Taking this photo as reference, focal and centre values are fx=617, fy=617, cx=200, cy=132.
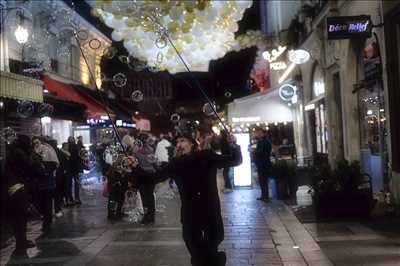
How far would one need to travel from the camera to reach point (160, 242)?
31.6 feet

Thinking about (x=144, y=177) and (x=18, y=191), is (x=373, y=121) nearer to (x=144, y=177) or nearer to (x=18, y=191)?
(x=18, y=191)

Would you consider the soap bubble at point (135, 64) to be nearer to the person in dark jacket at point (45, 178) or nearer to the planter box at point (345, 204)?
the person in dark jacket at point (45, 178)

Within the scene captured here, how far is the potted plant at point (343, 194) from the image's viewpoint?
10961 millimetres

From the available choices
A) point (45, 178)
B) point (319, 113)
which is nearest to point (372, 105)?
point (319, 113)

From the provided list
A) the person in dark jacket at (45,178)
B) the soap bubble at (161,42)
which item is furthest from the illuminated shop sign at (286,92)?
the person in dark jacket at (45,178)

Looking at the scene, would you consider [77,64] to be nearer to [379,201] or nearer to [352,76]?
[352,76]

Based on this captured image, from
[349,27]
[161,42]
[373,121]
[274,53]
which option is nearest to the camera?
[349,27]

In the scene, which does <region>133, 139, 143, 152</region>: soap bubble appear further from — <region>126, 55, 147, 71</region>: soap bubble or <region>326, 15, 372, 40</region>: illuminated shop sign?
<region>326, 15, 372, 40</region>: illuminated shop sign

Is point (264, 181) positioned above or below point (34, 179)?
below

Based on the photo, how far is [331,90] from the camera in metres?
18.3

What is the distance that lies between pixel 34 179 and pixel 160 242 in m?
2.44

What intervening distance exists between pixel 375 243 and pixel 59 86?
1502cm

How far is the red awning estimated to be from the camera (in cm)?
1989

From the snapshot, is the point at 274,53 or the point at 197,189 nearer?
the point at 197,189
